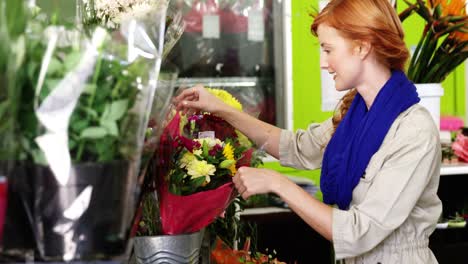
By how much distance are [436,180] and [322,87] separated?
2.85 metres

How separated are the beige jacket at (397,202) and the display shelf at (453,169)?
1.32m

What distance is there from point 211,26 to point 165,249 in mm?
3323

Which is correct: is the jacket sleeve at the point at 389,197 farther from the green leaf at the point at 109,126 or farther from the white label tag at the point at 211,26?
the white label tag at the point at 211,26

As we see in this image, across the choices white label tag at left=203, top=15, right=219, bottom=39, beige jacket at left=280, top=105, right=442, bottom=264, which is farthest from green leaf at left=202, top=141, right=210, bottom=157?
white label tag at left=203, top=15, right=219, bottom=39

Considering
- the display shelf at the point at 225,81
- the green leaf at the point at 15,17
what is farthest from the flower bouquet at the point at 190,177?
the display shelf at the point at 225,81

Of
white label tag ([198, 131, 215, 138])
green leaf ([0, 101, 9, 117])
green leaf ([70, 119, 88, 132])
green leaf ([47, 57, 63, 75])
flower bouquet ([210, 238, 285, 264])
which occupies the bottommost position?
flower bouquet ([210, 238, 285, 264])

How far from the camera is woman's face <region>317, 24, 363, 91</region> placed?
1.80 m

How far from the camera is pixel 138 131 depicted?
3.27 ft

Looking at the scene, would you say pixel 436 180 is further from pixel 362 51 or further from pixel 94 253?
pixel 94 253

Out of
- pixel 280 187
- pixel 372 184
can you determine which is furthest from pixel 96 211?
pixel 372 184

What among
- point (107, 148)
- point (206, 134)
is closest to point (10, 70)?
point (107, 148)

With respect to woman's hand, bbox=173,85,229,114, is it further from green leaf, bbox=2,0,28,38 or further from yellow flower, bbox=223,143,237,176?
green leaf, bbox=2,0,28,38

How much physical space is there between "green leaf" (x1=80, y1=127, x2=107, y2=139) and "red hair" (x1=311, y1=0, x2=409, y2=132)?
3.14ft

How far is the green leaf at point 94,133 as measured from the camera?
95 cm
